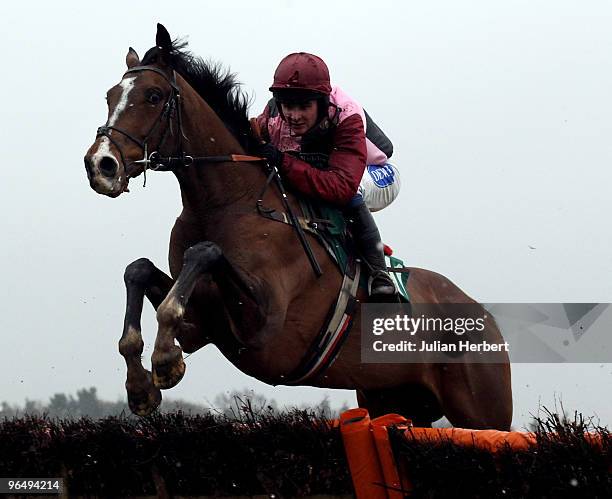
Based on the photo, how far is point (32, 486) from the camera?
5250mm

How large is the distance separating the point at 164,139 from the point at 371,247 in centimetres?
145

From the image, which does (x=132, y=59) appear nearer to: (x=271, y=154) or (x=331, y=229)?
(x=271, y=154)

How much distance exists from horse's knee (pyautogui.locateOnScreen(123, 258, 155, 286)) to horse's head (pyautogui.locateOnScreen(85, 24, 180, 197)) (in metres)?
0.50

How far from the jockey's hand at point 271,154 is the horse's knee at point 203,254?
82cm

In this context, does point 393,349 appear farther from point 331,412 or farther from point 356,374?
point 331,412

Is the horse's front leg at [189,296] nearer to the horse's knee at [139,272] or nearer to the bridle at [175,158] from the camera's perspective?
the horse's knee at [139,272]

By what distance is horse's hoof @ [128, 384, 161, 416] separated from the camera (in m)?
4.87

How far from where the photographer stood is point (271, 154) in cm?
559

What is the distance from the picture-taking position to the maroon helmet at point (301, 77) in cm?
556

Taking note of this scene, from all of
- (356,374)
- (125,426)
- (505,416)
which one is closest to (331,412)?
(356,374)

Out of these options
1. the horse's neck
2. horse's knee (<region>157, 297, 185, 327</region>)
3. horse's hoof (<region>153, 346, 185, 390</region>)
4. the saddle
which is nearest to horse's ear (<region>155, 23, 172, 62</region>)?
the horse's neck

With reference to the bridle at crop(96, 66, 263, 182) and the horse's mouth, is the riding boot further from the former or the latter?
the horse's mouth

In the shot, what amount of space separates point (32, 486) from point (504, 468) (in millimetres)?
2377

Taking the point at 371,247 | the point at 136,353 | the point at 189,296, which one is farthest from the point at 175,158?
the point at 371,247
